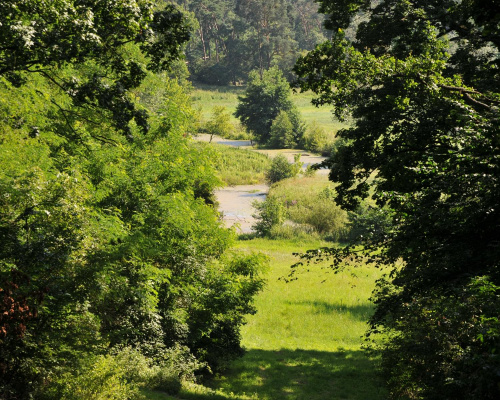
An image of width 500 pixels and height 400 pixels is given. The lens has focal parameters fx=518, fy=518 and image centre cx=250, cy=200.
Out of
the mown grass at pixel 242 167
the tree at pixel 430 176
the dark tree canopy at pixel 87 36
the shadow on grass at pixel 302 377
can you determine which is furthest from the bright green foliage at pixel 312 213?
the dark tree canopy at pixel 87 36

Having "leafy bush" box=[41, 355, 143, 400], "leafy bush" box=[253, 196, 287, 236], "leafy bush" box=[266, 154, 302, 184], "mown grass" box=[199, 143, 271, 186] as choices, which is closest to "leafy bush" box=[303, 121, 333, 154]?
"mown grass" box=[199, 143, 271, 186]

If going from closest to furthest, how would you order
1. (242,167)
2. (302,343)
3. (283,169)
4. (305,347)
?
(305,347) < (302,343) < (283,169) < (242,167)

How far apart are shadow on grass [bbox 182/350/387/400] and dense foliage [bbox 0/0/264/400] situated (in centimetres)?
119

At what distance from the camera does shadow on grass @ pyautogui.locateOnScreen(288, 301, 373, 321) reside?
24.2 m

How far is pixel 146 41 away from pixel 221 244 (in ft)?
27.5

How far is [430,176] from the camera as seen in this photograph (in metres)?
9.00

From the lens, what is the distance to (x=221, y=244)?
626 inches

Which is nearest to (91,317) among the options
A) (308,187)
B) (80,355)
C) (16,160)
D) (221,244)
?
(80,355)

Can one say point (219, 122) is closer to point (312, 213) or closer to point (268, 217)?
point (312, 213)

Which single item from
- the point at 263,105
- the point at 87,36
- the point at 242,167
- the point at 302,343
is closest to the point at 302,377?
the point at 302,343

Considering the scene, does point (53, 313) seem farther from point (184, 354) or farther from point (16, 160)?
point (184, 354)

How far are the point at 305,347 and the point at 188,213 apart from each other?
31.7ft

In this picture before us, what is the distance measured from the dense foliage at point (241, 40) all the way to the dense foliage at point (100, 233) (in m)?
97.2

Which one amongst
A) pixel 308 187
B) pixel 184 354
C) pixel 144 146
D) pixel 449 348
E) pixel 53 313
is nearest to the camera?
pixel 53 313
